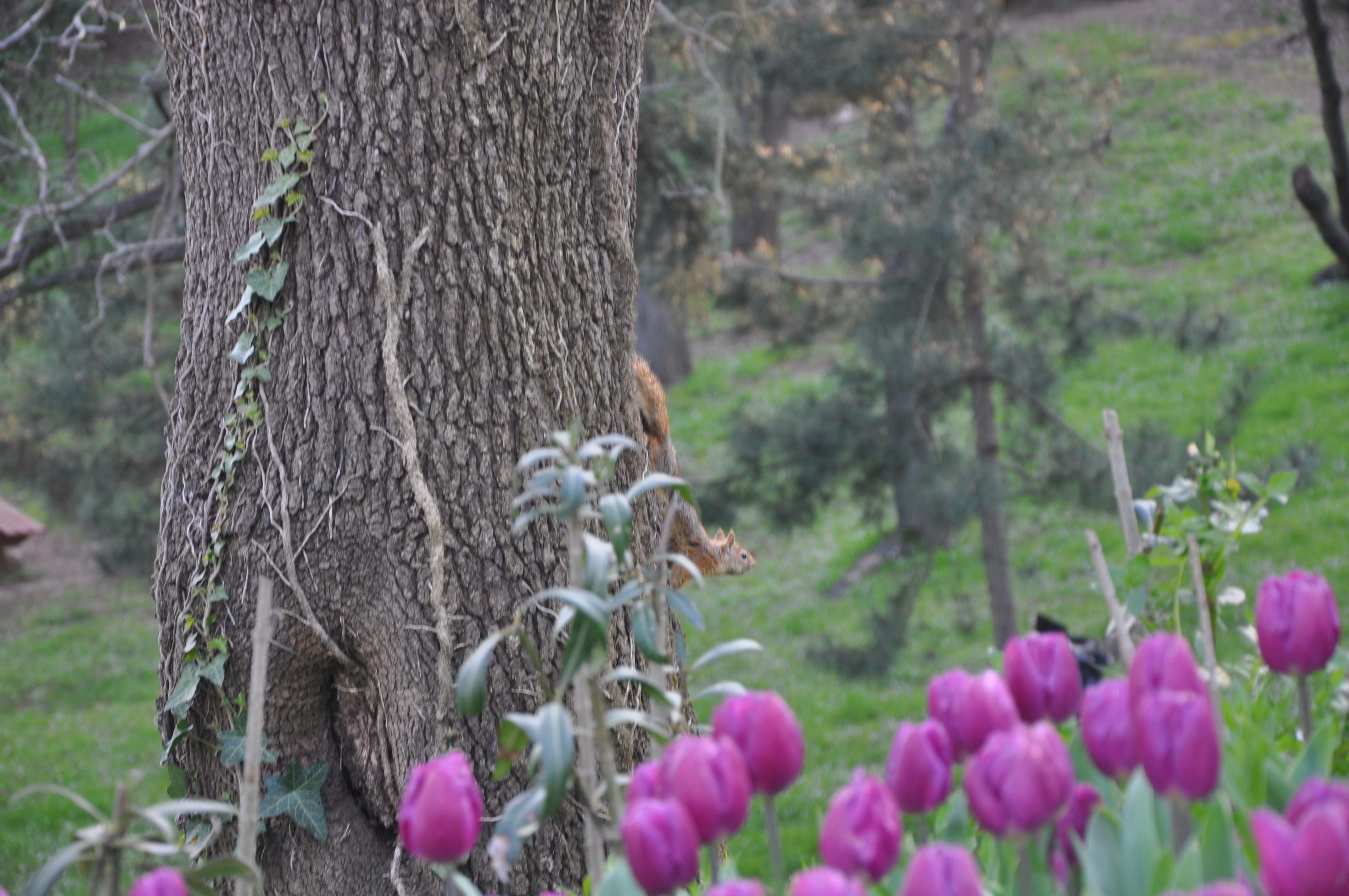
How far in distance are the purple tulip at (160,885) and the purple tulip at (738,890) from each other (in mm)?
419

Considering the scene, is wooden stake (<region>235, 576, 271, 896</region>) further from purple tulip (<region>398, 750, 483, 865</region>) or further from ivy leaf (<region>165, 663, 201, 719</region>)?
ivy leaf (<region>165, 663, 201, 719</region>)

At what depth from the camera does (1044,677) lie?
3.32ft

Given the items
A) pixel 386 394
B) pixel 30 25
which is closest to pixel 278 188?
pixel 386 394

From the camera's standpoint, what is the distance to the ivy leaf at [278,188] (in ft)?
6.27

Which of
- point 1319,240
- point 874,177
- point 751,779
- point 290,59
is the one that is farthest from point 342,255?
point 1319,240

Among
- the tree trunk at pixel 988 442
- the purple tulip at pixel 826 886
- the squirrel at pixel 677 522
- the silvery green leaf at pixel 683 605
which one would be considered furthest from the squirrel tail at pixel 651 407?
the tree trunk at pixel 988 442


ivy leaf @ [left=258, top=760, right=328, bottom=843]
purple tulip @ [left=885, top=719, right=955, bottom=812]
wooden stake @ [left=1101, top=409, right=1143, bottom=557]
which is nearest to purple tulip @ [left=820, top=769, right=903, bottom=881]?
purple tulip @ [left=885, top=719, right=955, bottom=812]

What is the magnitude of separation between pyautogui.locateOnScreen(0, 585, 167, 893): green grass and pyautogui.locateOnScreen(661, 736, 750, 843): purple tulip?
12.0 feet

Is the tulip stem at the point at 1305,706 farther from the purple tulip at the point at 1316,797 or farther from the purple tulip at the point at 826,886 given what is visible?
the purple tulip at the point at 826,886

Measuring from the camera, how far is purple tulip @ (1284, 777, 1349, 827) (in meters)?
0.71

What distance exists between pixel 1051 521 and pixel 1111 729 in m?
7.77

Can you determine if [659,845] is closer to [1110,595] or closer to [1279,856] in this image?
[1279,856]

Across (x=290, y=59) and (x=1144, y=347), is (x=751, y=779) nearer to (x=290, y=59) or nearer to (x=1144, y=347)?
(x=290, y=59)

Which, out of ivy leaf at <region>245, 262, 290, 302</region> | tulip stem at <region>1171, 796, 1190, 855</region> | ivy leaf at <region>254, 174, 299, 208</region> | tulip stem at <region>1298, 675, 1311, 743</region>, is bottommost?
tulip stem at <region>1298, 675, 1311, 743</region>
